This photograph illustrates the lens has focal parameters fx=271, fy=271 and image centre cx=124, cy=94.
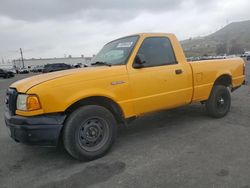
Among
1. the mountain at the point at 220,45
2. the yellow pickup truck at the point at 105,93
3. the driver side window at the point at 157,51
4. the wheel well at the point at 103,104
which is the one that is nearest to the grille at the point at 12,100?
the yellow pickup truck at the point at 105,93

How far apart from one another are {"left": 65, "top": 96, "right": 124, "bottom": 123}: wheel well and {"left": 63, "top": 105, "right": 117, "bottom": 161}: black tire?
0.12 meters

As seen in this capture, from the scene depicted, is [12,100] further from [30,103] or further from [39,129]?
[39,129]

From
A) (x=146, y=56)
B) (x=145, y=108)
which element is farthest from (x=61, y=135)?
(x=146, y=56)

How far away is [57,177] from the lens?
11.9 feet

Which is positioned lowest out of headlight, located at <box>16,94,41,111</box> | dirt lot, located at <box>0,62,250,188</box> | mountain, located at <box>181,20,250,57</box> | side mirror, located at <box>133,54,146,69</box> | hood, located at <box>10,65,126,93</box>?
dirt lot, located at <box>0,62,250,188</box>

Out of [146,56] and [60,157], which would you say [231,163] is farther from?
[60,157]

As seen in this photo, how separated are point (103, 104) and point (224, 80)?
3.38 meters

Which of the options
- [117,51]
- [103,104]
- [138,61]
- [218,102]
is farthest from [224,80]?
[103,104]

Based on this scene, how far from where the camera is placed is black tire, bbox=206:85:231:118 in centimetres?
604

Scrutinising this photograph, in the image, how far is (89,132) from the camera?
4156 mm

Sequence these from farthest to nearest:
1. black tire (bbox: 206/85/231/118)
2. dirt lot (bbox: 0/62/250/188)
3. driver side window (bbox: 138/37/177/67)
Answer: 1. black tire (bbox: 206/85/231/118)
2. driver side window (bbox: 138/37/177/67)
3. dirt lot (bbox: 0/62/250/188)

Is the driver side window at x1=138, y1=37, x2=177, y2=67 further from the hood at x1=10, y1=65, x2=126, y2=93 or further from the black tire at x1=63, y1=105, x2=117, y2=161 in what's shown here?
the black tire at x1=63, y1=105, x2=117, y2=161

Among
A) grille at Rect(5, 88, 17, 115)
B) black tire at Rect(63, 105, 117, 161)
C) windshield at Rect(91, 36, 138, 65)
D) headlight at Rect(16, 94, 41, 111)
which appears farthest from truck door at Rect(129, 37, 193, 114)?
grille at Rect(5, 88, 17, 115)

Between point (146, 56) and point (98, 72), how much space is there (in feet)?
3.47
